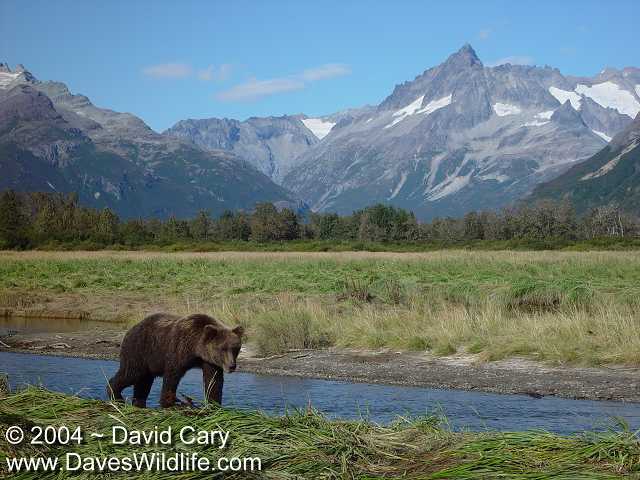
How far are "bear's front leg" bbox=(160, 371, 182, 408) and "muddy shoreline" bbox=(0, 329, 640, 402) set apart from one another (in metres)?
7.68

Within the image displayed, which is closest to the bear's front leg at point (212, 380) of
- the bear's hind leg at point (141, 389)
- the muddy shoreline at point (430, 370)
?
the bear's hind leg at point (141, 389)

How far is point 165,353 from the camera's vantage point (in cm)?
945

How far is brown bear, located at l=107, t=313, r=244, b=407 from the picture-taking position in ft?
29.7

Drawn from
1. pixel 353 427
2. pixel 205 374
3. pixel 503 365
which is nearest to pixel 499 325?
pixel 503 365

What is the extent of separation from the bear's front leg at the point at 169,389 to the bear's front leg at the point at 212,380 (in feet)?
1.04

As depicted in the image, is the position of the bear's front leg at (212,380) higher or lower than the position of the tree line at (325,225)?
lower

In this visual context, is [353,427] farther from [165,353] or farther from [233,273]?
[233,273]

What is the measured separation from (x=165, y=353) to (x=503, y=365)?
1006cm

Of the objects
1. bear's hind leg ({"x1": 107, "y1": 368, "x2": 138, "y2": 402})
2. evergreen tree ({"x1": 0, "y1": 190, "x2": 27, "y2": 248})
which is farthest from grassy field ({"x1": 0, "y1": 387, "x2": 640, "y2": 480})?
evergreen tree ({"x1": 0, "y1": 190, "x2": 27, "y2": 248})

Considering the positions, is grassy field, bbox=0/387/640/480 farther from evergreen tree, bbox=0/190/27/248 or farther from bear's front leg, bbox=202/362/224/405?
evergreen tree, bbox=0/190/27/248

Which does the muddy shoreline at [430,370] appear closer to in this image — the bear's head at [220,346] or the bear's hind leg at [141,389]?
the bear's hind leg at [141,389]

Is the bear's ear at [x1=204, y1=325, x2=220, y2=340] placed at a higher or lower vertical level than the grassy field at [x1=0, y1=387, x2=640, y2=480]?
higher

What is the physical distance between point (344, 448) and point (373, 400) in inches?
288

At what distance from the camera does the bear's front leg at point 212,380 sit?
9227mm
